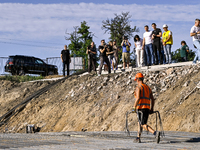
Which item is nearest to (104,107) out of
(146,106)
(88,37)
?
(146,106)

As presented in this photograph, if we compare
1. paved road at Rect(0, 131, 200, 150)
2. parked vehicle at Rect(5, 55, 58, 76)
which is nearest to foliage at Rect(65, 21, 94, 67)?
parked vehicle at Rect(5, 55, 58, 76)

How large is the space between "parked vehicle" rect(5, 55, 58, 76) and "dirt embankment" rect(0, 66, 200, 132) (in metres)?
6.38

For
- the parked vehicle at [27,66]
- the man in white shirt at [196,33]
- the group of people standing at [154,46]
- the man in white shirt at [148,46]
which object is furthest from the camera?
the parked vehicle at [27,66]

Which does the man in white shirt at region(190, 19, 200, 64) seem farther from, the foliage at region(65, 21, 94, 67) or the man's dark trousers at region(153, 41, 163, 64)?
the foliage at region(65, 21, 94, 67)

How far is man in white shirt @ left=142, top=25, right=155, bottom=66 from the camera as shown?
53.1ft

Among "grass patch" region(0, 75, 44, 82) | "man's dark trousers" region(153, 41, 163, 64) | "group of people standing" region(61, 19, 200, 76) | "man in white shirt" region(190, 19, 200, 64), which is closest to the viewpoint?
"man in white shirt" region(190, 19, 200, 64)

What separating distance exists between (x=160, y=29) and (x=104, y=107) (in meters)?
4.65

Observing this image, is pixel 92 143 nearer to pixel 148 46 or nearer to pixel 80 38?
pixel 148 46

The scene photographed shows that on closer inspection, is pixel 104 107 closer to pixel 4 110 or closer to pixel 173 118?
pixel 173 118

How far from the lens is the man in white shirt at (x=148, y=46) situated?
53.1 ft

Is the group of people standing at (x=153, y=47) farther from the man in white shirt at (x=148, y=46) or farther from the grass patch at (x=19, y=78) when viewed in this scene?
the grass patch at (x=19, y=78)

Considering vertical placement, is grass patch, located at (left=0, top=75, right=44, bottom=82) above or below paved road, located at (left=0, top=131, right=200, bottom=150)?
above

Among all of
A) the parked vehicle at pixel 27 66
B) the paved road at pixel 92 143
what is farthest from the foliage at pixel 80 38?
the paved road at pixel 92 143

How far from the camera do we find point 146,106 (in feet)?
24.5
